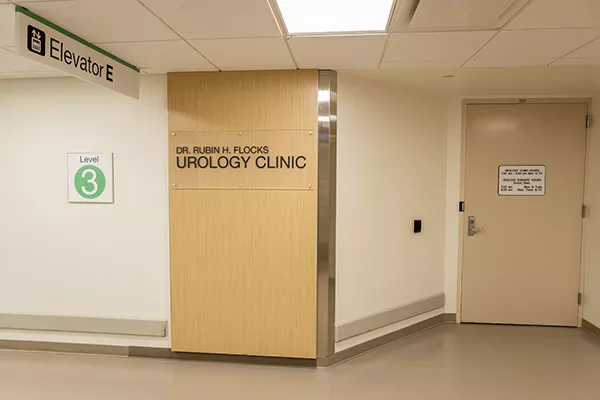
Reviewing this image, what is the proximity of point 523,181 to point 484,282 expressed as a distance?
1.11m

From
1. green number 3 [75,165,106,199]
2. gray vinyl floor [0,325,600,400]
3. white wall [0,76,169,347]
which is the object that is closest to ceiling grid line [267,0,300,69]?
white wall [0,76,169,347]

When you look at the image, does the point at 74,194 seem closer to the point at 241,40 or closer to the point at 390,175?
the point at 241,40

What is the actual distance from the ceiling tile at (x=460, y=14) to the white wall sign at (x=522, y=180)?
7.31 feet

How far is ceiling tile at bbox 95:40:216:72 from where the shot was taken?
8.28ft

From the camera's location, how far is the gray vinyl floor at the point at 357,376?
112 inches

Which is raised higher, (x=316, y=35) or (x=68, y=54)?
(x=316, y=35)

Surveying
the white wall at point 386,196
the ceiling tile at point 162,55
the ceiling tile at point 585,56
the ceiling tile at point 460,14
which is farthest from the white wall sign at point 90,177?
the ceiling tile at point 585,56

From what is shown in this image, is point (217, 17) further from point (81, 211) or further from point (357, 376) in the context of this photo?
point (357, 376)

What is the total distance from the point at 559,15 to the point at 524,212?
2.47 m

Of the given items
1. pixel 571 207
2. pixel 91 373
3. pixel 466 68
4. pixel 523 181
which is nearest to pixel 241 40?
pixel 466 68

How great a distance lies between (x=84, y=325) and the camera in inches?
135

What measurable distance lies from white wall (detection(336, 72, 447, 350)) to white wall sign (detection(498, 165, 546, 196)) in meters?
0.61

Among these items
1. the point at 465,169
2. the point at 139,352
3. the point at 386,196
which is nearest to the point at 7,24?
the point at 139,352

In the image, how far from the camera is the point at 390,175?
3590 mm
